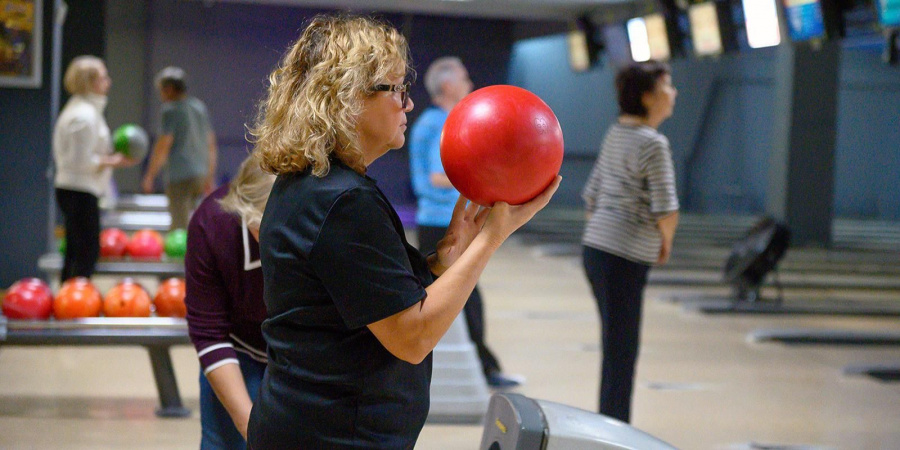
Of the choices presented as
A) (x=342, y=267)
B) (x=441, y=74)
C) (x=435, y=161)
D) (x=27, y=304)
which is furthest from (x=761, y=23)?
(x=342, y=267)

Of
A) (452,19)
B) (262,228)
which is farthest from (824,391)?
(452,19)

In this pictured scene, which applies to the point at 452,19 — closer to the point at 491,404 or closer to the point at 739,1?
the point at 739,1

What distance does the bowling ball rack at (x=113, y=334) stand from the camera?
3879 millimetres

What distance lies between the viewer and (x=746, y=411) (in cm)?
451

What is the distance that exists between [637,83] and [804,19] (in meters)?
4.38

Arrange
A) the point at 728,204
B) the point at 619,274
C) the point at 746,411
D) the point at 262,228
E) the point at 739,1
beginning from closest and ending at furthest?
the point at 262,228
the point at 619,274
the point at 746,411
the point at 739,1
the point at 728,204

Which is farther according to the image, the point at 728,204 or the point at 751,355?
the point at 728,204

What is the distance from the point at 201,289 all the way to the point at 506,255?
30.3 feet

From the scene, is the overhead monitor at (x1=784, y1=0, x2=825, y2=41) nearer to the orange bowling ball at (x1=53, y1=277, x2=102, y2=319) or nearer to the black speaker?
the black speaker

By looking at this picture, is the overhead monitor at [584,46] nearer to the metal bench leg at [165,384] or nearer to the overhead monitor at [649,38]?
the overhead monitor at [649,38]

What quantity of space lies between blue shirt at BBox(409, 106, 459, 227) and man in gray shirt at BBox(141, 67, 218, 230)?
9.17 ft

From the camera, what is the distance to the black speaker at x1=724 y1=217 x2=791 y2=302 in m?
7.60

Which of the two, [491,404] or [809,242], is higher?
[491,404]

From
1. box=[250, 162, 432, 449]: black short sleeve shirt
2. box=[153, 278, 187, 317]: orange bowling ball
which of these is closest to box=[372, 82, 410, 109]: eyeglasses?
box=[250, 162, 432, 449]: black short sleeve shirt
